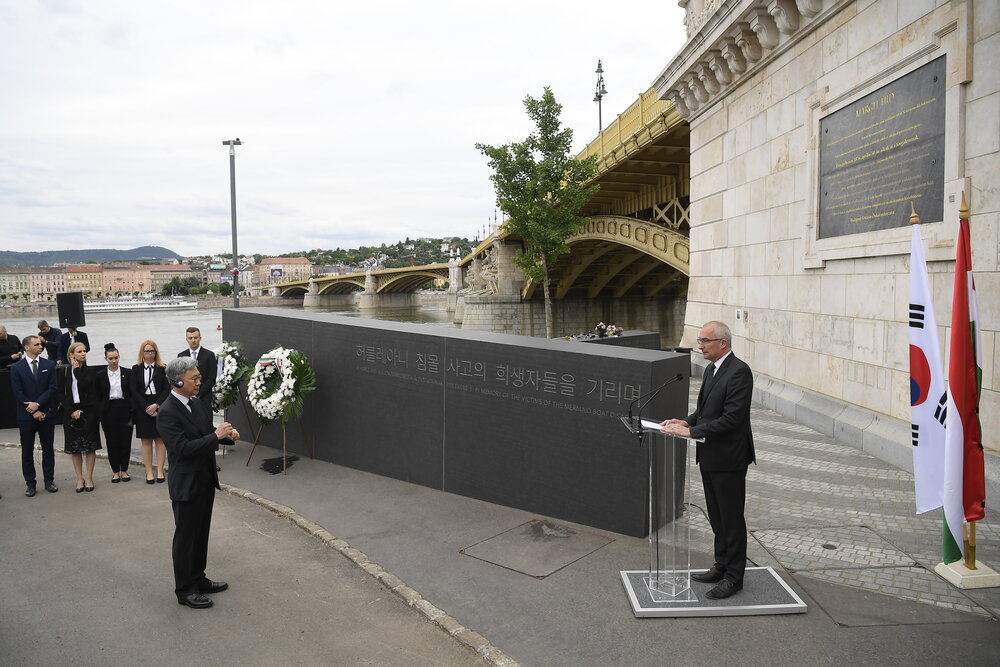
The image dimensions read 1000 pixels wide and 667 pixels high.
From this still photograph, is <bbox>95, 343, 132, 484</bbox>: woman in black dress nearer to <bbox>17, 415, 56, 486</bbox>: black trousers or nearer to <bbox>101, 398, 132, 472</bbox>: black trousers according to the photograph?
<bbox>101, 398, 132, 472</bbox>: black trousers

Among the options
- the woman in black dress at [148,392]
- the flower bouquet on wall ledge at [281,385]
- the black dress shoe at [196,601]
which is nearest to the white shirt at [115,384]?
the woman in black dress at [148,392]

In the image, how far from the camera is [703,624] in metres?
4.32

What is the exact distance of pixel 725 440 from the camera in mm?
4445

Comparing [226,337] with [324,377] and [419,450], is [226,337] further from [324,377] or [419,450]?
[419,450]

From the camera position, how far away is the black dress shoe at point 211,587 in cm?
494

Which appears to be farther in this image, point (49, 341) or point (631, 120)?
point (631, 120)

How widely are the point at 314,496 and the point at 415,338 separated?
78.7 inches

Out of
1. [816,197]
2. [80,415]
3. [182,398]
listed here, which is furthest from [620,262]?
[182,398]

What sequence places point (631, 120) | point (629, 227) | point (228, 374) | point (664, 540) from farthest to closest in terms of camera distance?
point (629, 227) → point (631, 120) → point (228, 374) → point (664, 540)

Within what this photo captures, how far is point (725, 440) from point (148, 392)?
6537mm

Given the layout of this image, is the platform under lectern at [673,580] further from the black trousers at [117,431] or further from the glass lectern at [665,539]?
the black trousers at [117,431]

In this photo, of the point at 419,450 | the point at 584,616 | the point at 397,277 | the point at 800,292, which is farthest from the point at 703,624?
the point at 397,277

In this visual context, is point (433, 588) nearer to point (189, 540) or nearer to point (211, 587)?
point (211, 587)

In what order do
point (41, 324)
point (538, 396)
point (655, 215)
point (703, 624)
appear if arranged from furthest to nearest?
point (655, 215)
point (41, 324)
point (538, 396)
point (703, 624)
